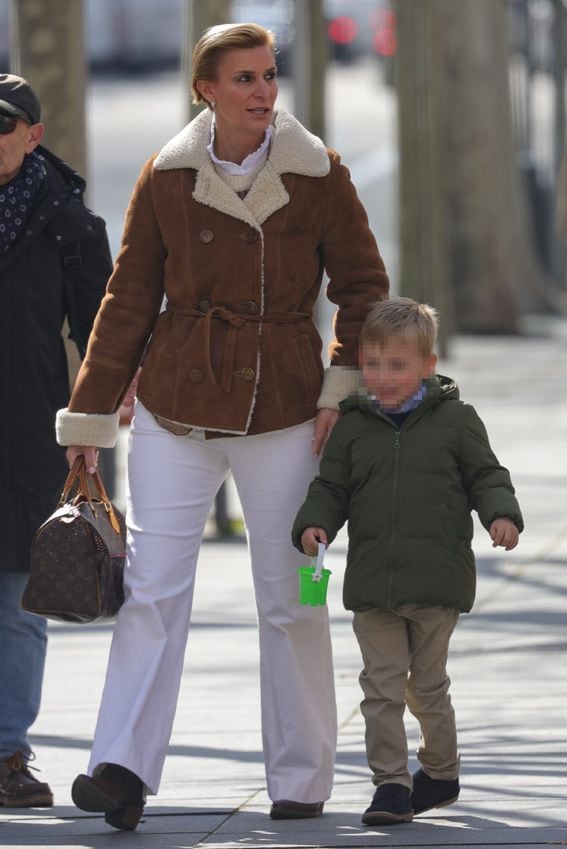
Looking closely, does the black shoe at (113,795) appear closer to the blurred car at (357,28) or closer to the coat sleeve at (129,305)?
the coat sleeve at (129,305)

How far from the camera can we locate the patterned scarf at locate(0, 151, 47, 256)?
5.48 metres

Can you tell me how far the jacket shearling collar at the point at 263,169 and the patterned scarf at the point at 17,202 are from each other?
49 cm

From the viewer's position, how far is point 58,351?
5609 mm

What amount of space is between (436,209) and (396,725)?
1636 centimetres

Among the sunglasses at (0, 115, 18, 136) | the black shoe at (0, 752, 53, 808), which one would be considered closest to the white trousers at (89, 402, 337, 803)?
the black shoe at (0, 752, 53, 808)

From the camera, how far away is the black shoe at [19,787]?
550cm

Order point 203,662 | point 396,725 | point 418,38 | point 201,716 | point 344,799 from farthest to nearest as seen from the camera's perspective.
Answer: point 418,38
point 203,662
point 201,716
point 344,799
point 396,725

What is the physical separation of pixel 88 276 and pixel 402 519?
1156 mm

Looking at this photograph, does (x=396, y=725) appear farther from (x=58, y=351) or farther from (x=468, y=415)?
(x=58, y=351)

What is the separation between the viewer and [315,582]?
16.2 ft

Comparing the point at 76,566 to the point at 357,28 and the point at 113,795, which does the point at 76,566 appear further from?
the point at 357,28

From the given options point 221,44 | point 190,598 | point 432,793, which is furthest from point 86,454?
point 432,793

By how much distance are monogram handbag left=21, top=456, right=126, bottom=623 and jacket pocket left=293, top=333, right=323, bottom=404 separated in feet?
1.96

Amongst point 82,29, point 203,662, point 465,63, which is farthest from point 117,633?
point 465,63
